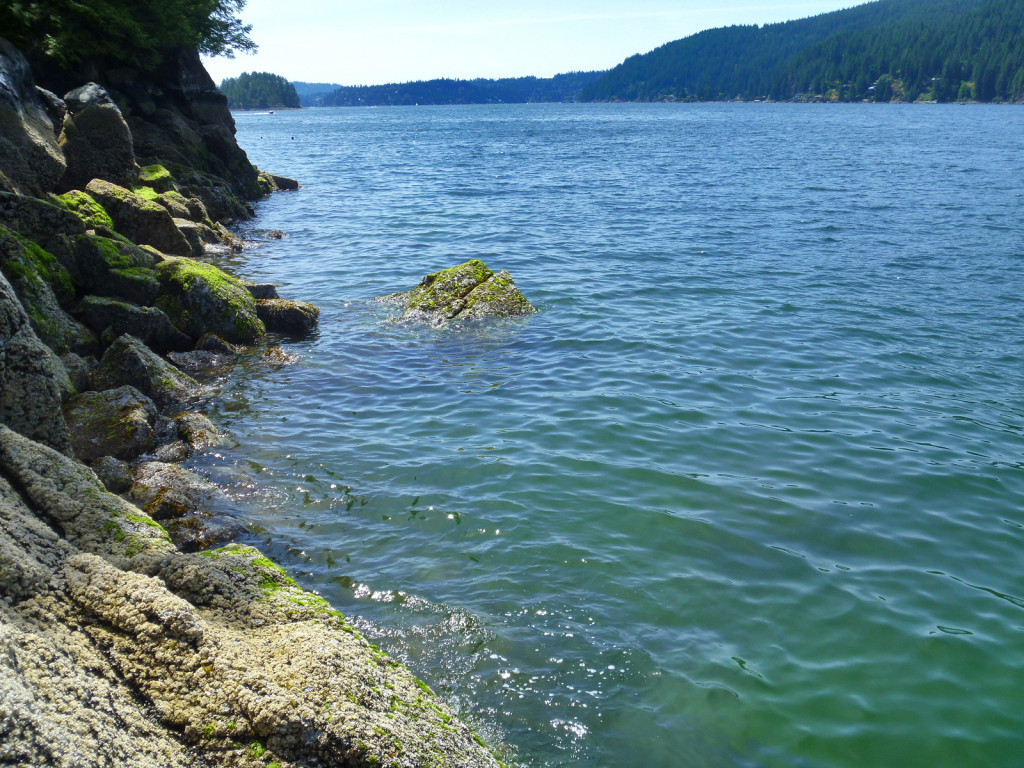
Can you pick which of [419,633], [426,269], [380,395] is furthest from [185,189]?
[419,633]

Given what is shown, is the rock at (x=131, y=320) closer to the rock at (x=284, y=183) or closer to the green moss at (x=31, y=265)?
the green moss at (x=31, y=265)

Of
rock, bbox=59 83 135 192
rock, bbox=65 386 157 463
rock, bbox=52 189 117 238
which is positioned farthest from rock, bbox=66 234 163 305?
rock, bbox=59 83 135 192

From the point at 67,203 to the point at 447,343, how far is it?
316 inches

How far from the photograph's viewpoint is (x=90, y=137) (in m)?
18.6

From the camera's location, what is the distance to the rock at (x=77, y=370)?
9.95 m

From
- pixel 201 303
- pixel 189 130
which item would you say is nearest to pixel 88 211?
pixel 201 303

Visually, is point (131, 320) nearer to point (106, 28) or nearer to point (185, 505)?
point (185, 505)

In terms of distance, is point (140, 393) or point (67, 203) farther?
point (67, 203)

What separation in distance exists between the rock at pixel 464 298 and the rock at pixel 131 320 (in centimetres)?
503

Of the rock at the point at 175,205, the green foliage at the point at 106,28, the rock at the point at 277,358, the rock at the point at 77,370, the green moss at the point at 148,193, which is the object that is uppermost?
the green foliage at the point at 106,28

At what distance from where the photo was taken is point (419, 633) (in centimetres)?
629

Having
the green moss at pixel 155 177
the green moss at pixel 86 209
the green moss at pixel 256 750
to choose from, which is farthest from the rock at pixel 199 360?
the green moss at pixel 155 177

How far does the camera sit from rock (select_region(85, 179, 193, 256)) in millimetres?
16500

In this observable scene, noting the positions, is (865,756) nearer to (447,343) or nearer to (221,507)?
(221,507)
